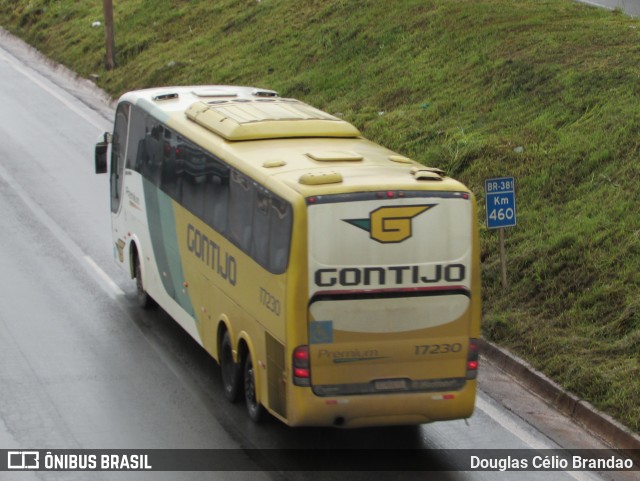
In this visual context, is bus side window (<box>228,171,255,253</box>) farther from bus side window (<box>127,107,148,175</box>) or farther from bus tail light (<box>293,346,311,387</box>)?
bus side window (<box>127,107,148,175</box>)

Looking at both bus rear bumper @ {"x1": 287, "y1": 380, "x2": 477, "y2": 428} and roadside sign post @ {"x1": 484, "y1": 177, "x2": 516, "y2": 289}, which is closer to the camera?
A: bus rear bumper @ {"x1": 287, "y1": 380, "x2": 477, "y2": 428}

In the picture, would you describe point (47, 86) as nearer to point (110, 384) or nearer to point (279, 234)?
point (110, 384)

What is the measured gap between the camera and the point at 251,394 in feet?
43.4

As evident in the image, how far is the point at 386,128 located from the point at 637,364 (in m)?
9.91

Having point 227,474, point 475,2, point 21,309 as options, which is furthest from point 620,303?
point 475,2

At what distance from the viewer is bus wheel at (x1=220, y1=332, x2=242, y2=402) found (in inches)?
535

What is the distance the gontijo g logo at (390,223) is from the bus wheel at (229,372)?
2701 mm

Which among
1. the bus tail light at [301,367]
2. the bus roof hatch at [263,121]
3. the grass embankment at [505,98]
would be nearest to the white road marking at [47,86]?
the grass embankment at [505,98]

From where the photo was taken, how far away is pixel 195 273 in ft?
48.0

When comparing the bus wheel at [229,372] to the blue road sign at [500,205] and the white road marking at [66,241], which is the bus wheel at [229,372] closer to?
the white road marking at [66,241]

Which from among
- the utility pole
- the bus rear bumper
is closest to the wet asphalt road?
the bus rear bumper

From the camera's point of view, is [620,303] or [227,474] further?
[620,303]

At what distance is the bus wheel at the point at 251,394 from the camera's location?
1306cm

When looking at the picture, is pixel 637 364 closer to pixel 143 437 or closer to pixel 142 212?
pixel 143 437
